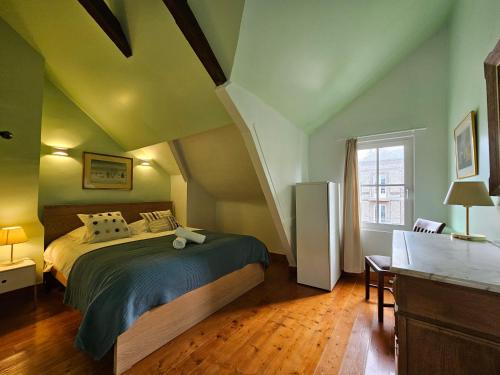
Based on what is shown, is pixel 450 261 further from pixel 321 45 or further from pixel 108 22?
pixel 108 22

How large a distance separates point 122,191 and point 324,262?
→ 3.38 meters

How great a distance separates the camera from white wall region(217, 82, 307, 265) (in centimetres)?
203

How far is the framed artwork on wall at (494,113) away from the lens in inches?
45.4

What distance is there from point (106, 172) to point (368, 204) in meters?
4.10

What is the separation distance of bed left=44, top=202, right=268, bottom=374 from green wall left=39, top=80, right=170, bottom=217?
0.95ft

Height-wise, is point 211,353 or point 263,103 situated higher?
point 263,103

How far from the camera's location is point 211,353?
5.02 ft

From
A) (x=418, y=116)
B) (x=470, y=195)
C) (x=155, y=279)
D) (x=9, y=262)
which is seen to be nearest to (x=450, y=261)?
(x=470, y=195)

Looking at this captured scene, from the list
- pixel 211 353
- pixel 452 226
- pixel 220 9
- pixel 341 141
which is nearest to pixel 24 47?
pixel 220 9

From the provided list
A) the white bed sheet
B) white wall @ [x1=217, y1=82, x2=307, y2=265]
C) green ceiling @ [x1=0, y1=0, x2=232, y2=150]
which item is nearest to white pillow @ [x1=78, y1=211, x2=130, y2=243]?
the white bed sheet

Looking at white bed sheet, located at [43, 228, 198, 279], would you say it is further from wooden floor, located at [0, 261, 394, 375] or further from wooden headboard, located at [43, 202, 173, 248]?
wooden floor, located at [0, 261, 394, 375]

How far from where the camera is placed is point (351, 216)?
9.37 ft

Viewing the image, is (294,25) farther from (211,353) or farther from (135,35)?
(211,353)

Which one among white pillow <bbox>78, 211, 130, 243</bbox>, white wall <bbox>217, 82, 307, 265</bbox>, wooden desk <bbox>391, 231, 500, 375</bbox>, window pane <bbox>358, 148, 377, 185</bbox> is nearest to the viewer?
wooden desk <bbox>391, 231, 500, 375</bbox>
